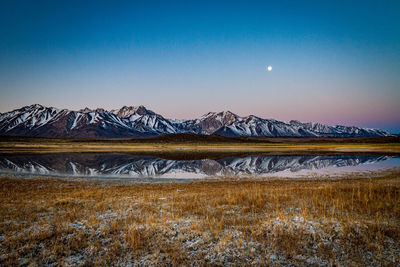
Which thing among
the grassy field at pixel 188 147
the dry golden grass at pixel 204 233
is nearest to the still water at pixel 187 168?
the dry golden grass at pixel 204 233

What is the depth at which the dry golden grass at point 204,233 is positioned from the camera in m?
7.50

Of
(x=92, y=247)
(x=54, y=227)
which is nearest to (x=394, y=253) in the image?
(x=92, y=247)

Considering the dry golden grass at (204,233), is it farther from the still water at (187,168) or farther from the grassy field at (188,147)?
the grassy field at (188,147)

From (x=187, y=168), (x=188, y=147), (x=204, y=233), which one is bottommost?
(x=187, y=168)

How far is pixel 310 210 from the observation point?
11.7 meters

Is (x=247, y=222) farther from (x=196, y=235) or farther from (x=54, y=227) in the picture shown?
(x=54, y=227)

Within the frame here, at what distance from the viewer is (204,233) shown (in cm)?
905

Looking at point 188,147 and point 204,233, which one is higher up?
point 188,147

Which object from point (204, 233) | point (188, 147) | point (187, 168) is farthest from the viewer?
point (188, 147)

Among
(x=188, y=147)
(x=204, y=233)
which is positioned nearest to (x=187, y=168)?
(x=204, y=233)

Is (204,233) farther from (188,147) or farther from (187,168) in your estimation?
(188,147)

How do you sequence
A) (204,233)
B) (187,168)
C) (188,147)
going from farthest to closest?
Result: (188,147)
(187,168)
(204,233)

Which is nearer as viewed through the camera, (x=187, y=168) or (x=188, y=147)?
(x=187, y=168)

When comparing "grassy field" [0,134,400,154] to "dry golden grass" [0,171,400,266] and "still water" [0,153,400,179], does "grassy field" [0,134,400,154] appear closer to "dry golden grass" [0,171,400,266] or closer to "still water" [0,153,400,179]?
"still water" [0,153,400,179]
